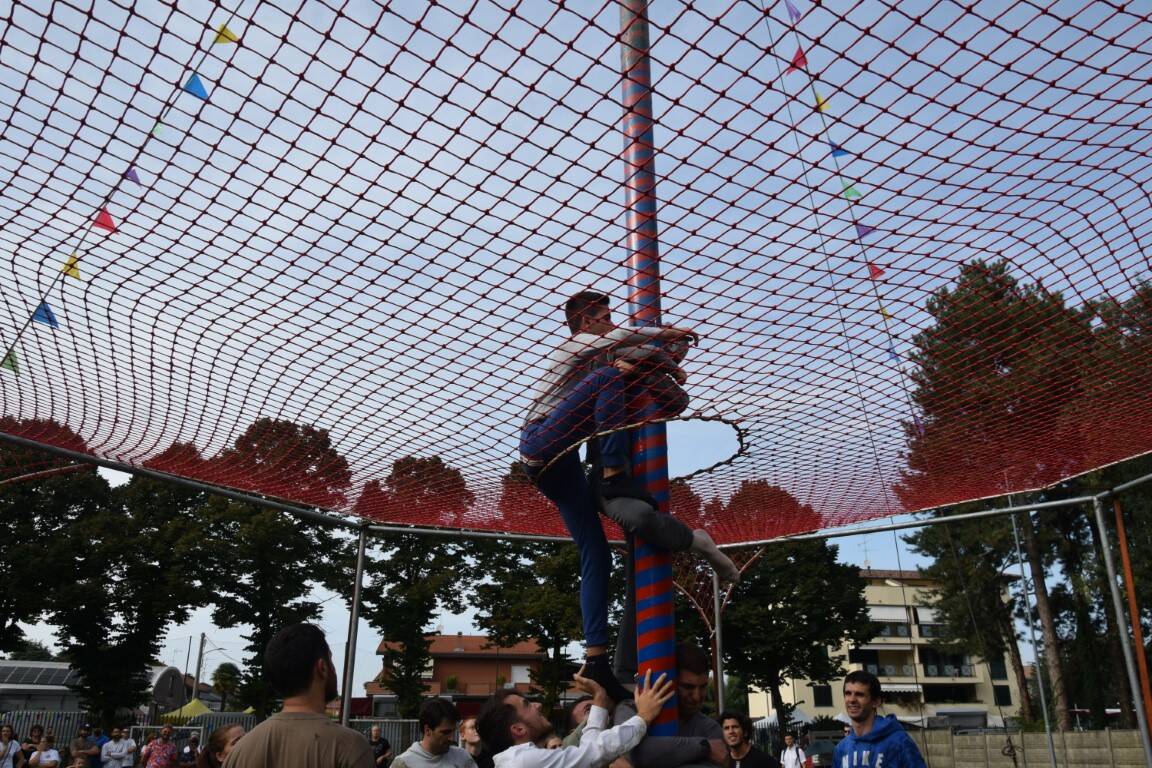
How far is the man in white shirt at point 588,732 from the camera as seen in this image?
2232mm

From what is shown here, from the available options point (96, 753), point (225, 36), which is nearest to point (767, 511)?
point (225, 36)

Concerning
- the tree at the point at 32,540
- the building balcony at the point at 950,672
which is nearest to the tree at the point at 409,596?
the tree at the point at 32,540

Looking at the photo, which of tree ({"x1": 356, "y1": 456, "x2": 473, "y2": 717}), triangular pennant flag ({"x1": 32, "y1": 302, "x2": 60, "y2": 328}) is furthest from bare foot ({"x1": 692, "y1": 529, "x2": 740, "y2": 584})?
tree ({"x1": 356, "y1": 456, "x2": 473, "y2": 717})

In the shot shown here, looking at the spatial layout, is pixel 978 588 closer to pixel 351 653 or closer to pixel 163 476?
pixel 351 653

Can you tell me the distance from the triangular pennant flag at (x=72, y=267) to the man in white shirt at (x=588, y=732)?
2256mm

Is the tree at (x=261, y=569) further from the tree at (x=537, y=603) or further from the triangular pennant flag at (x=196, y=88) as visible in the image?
the triangular pennant flag at (x=196, y=88)

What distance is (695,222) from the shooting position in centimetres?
291

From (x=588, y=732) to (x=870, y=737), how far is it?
170 cm

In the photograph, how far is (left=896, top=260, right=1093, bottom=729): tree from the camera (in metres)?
3.76

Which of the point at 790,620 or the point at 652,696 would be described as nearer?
the point at 652,696

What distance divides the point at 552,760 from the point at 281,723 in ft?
2.31

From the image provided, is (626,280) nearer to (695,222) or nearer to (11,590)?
(695,222)

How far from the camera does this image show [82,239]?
3.11m

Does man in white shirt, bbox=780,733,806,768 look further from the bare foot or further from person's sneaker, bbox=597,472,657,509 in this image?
person's sneaker, bbox=597,472,657,509
